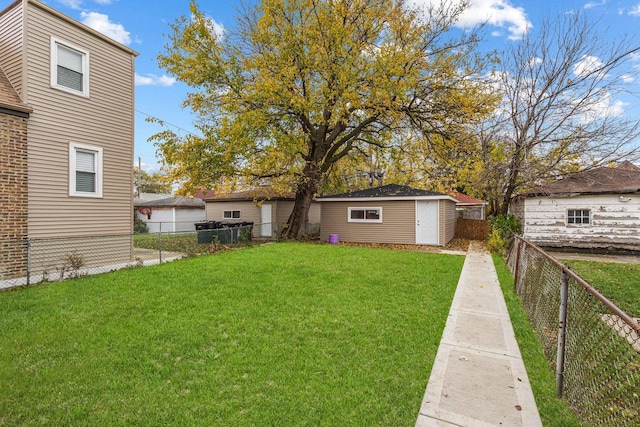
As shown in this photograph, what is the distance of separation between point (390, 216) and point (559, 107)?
8.63 m

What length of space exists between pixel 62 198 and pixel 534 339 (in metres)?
10.4

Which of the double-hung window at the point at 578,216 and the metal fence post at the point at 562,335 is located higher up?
the double-hung window at the point at 578,216

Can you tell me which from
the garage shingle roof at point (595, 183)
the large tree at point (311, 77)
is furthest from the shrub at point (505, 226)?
the large tree at point (311, 77)

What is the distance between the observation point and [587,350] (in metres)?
2.97

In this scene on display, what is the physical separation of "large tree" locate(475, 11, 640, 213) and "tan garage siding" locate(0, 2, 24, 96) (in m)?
16.5

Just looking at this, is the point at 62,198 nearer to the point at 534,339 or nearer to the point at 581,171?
the point at 534,339

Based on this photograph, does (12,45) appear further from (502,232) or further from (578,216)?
(578,216)

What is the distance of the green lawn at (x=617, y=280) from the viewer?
18.6ft

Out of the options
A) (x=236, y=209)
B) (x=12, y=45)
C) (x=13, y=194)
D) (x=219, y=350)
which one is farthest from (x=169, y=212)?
(x=219, y=350)

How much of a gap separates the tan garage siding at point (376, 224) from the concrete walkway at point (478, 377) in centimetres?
909

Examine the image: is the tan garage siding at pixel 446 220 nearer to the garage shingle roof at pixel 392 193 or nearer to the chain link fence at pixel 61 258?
the garage shingle roof at pixel 392 193

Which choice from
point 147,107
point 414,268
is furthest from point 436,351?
point 147,107

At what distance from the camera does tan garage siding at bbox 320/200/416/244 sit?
14273 millimetres

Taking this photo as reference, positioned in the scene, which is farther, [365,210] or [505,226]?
[365,210]
